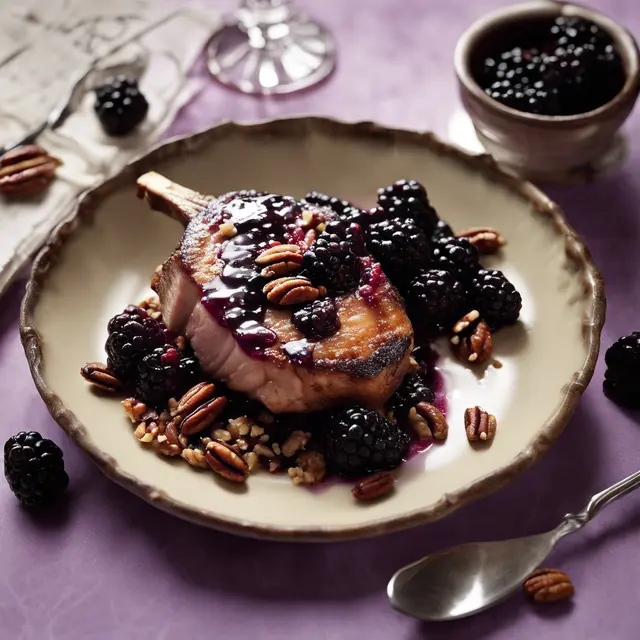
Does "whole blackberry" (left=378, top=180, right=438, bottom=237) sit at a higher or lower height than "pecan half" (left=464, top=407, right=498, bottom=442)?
higher

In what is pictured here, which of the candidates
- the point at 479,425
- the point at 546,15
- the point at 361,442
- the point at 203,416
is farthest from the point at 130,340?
the point at 546,15

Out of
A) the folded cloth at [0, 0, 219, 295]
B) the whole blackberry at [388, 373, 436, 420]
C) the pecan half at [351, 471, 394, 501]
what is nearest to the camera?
the pecan half at [351, 471, 394, 501]

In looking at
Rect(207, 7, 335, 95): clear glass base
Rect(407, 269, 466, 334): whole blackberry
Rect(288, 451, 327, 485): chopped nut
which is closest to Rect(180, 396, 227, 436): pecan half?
Rect(288, 451, 327, 485): chopped nut

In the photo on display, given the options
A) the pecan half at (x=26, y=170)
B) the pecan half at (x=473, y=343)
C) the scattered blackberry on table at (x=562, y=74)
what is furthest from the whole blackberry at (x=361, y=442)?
the pecan half at (x=26, y=170)

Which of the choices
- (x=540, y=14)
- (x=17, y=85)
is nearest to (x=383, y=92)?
(x=540, y=14)

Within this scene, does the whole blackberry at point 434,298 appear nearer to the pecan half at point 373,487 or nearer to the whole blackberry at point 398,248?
the whole blackberry at point 398,248

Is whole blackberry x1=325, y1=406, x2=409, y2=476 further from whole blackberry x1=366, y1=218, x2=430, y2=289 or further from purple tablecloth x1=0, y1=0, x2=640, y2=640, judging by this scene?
whole blackberry x1=366, y1=218, x2=430, y2=289

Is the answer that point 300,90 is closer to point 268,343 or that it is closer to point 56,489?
point 268,343
